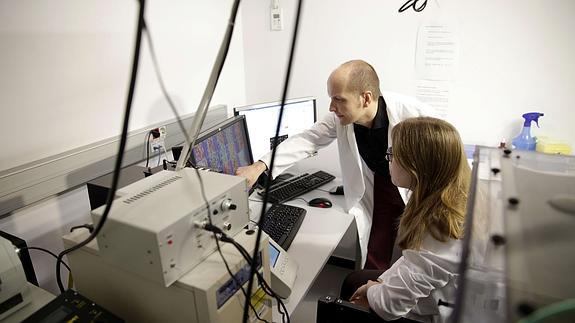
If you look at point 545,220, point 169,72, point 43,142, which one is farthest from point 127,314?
point 169,72

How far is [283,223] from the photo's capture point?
1470 mm

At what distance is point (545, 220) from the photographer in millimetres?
555

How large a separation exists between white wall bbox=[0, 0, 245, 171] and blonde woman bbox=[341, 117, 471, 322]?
3.16 feet

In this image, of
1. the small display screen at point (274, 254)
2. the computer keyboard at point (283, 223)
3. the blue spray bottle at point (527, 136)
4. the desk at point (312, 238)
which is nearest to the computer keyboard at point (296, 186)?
the desk at point (312, 238)

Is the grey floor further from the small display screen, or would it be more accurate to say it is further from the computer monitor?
→ the computer monitor

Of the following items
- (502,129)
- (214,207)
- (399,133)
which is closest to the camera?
(214,207)

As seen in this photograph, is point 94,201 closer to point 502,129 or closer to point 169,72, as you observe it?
point 169,72

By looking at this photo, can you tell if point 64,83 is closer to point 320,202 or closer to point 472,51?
point 320,202

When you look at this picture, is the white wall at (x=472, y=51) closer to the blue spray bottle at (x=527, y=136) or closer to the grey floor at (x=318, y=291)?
the blue spray bottle at (x=527, y=136)

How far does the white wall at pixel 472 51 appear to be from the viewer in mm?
1754

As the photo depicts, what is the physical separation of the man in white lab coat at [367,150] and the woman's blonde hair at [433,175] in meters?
0.50

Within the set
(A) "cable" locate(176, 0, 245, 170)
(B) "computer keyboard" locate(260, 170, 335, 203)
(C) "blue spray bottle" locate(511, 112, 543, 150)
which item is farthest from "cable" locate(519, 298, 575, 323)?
(C) "blue spray bottle" locate(511, 112, 543, 150)

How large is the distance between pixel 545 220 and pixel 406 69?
1.63 m

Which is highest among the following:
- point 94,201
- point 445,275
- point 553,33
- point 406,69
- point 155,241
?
point 553,33
